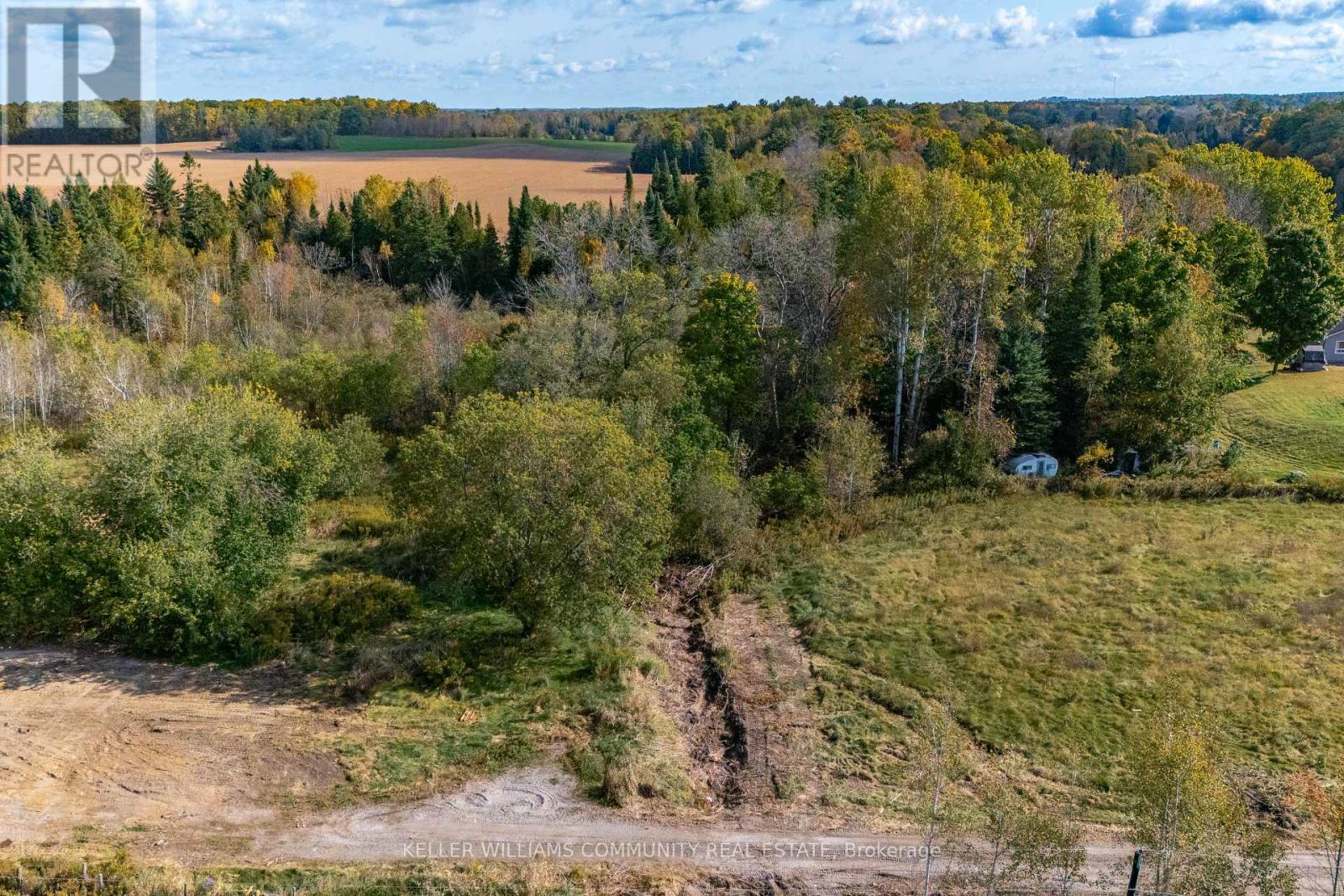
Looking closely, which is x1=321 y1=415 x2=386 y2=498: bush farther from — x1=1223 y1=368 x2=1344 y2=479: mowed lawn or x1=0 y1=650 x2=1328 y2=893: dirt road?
x1=1223 y1=368 x2=1344 y2=479: mowed lawn

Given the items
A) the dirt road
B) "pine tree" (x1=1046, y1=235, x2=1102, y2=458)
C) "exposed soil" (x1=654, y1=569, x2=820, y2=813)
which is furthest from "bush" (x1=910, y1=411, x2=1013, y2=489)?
the dirt road

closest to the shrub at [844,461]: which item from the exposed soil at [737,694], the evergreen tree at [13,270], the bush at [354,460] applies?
the exposed soil at [737,694]

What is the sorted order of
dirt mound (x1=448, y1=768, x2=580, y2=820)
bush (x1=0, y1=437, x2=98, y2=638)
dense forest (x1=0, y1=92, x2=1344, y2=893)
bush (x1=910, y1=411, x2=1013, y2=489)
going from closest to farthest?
dirt mound (x1=448, y1=768, x2=580, y2=820)
bush (x1=0, y1=437, x2=98, y2=638)
dense forest (x1=0, y1=92, x2=1344, y2=893)
bush (x1=910, y1=411, x2=1013, y2=489)

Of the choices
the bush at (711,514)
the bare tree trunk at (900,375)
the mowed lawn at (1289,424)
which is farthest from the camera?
the mowed lawn at (1289,424)

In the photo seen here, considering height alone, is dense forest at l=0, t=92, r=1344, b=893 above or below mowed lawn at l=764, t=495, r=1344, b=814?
above

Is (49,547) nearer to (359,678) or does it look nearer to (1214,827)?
(359,678)

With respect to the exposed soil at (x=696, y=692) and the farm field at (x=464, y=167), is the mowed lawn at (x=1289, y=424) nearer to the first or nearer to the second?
the exposed soil at (x=696, y=692)

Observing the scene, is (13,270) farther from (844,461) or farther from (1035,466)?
(1035,466)
